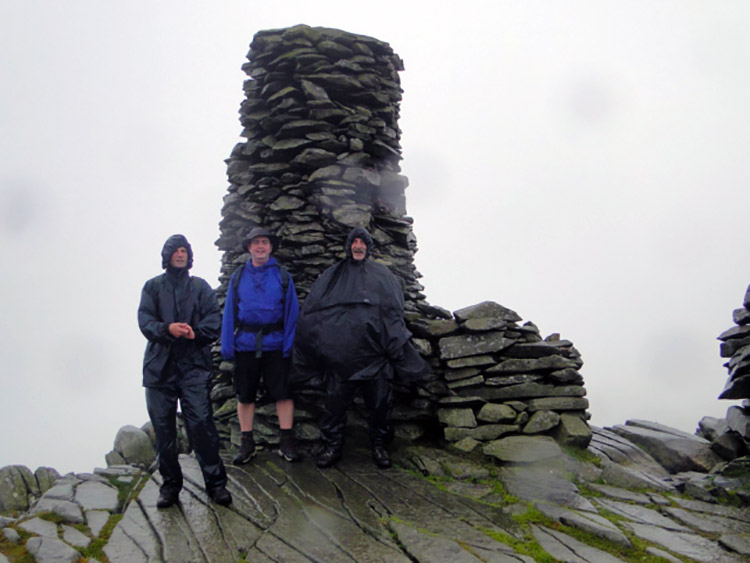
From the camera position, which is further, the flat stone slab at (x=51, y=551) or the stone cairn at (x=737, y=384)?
the stone cairn at (x=737, y=384)

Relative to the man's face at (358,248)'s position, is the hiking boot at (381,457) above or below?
below

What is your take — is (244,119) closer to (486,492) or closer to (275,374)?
(275,374)

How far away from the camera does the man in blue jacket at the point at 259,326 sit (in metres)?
8.17

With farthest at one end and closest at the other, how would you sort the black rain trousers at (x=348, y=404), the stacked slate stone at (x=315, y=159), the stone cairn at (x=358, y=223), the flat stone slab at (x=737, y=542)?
the stacked slate stone at (x=315, y=159) → the stone cairn at (x=358, y=223) → the black rain trousers at (x=348, y=404) → the flat stone slab at (x=737, y=542)

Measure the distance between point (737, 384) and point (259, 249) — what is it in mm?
7407

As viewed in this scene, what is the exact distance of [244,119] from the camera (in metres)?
11.1

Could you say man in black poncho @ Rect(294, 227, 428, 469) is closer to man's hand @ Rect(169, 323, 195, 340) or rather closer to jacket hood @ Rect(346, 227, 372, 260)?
jacket hood @ Rect(346, 227, 372, 260)

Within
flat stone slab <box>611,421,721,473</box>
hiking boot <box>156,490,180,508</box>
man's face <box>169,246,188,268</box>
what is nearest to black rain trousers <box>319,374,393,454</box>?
hiking boot <box>156,490,180,508</box>

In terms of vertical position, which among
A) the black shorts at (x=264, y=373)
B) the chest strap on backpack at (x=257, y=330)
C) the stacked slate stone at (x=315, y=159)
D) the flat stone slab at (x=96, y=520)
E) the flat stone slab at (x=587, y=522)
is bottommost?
the flat stone slab at (x=96, y=520)

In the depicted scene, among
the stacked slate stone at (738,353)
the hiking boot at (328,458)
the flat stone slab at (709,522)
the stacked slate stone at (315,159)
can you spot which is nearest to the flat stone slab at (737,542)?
the flat stone slab at (709,522)

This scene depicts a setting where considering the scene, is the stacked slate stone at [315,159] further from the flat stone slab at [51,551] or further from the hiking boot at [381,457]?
the flat stone slab at [51,551]

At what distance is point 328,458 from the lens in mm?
8367

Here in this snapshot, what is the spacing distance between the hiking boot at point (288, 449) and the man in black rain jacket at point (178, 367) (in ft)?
4.99

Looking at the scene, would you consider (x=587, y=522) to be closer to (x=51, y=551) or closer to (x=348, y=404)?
(x=348, y=404)
